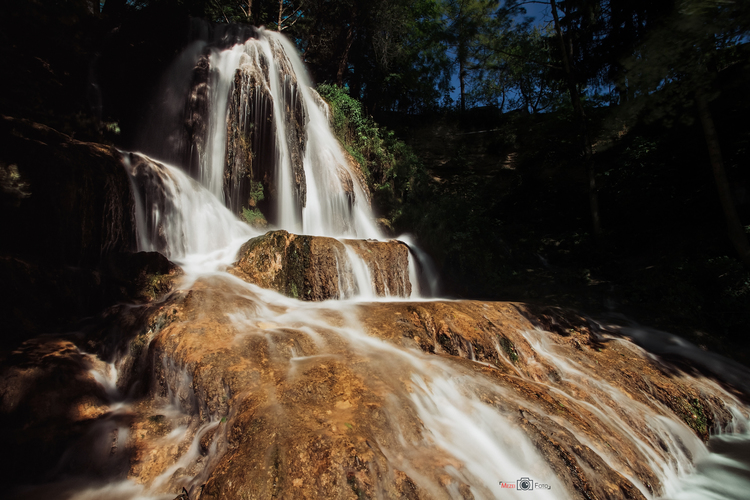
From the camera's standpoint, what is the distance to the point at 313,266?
7.48m

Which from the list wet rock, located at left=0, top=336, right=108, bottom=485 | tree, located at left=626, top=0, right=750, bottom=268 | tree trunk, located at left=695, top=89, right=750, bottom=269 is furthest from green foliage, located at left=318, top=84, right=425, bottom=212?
wet rock, located at left=0, top=336, right=108, bottom=485

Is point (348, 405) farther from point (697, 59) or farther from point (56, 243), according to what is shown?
point (697, 59)

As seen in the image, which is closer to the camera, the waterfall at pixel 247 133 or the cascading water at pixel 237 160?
the cascading water at pixel 237 160

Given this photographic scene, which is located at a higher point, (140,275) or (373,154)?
(373,154)

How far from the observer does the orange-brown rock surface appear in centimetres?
282

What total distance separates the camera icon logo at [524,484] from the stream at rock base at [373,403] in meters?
0.02

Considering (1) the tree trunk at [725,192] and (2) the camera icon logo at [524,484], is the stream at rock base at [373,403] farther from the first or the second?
(1) the tree trunk at [725,192]

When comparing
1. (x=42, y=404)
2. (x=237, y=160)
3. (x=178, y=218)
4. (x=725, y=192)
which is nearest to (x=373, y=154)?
(x=237, y=160)

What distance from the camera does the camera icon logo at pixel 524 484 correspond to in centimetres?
303

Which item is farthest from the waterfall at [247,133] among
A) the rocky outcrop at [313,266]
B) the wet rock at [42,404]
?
the wet rock at [42,404]

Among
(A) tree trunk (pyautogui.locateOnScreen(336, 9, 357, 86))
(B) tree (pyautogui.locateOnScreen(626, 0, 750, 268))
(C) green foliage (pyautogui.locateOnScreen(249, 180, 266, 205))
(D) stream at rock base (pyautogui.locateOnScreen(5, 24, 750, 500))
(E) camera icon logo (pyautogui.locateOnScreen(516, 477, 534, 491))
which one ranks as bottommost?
(E) camera icon logo (pyautogui.locateOnScreen(516, 477, 534, 491))

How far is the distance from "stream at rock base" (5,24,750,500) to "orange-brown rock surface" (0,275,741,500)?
0.02m

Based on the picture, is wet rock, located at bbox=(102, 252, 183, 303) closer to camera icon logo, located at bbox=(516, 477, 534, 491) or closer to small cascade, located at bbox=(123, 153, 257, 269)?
small cascade, located at bbox=(123, 153, 257, 269)

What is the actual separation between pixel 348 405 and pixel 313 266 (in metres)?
4.41
